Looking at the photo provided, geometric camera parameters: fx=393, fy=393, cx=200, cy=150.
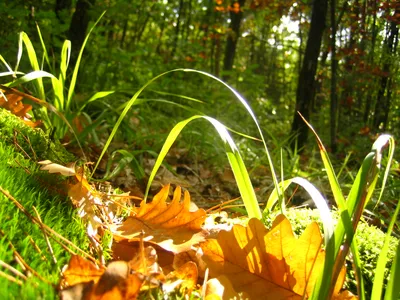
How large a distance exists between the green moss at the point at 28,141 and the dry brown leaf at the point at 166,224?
47 centimetres

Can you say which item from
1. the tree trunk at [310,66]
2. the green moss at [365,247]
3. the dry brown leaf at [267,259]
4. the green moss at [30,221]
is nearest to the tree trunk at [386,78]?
the tree trunk at [310,66]

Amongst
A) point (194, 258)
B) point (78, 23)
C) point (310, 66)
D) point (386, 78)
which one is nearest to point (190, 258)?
point (194, 258)

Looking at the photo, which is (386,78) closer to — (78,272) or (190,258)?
(190,258)

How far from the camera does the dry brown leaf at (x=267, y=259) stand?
866 mm

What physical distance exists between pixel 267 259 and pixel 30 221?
0.52 meters

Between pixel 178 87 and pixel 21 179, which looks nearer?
pixel 21 179

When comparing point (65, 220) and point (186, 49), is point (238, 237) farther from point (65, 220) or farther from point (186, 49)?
point (186, 49)

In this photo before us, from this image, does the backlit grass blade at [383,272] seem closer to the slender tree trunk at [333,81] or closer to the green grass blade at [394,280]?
the green grass blade at [394,280]

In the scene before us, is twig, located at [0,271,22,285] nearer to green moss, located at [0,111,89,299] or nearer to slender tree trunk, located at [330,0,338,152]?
green moss, located at [0,111,89,299]

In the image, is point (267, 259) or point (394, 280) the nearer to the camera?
point (394, 280)

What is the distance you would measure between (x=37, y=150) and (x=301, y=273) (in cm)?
102

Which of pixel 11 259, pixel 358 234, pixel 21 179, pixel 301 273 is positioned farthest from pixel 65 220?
pixel 358 234

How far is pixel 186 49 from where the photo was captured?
7629mm

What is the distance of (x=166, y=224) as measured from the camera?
1.07 metres
